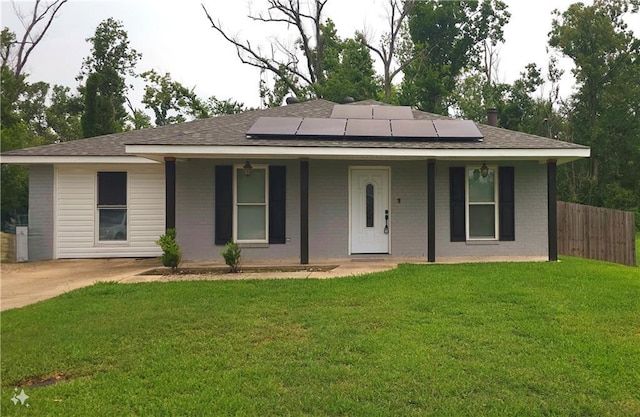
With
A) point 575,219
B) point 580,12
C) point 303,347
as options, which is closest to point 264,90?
point 580,12

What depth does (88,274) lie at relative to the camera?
9.37 metres

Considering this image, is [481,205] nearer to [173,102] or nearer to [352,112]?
[352,112]

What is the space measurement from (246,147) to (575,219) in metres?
9.41

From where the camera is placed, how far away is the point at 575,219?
13.1 meters

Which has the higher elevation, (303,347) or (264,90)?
(264,90)

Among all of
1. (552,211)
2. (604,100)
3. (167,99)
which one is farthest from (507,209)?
(167,99)

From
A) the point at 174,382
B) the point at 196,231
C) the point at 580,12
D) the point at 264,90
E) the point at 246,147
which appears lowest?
the point at 174,382

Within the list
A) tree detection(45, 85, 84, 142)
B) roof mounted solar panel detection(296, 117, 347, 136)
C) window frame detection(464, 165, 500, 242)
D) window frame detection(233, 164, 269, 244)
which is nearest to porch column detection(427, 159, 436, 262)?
window frame detection(464, 165, 500, 242)

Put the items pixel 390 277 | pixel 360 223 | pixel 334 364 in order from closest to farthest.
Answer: pixel 334 364 < pixel 390 277 < pixel 360 223

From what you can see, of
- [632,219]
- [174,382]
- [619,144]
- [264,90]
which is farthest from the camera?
[264,90]

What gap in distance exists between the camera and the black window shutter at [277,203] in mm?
10797

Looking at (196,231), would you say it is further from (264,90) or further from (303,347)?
(264,90)

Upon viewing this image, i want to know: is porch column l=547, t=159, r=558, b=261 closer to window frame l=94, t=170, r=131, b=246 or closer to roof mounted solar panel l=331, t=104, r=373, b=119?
roof mounted solar panel l=331, t=104, r=373, b=119

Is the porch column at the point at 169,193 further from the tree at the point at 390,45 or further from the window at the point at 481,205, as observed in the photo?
the tree at the point at 390,45
